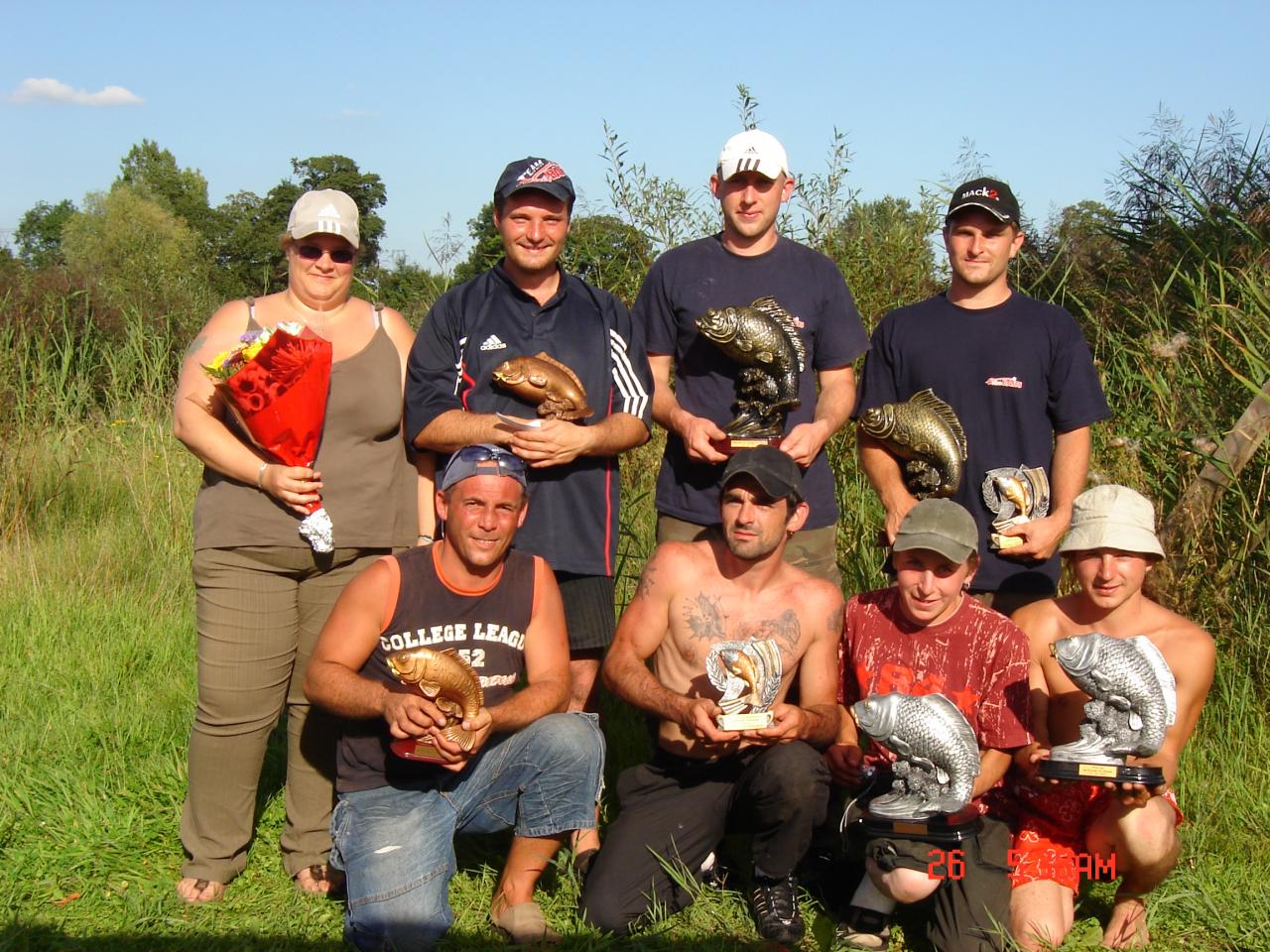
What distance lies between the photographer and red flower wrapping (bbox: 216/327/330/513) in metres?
3.95

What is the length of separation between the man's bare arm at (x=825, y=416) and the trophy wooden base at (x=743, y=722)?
1041 millimetres

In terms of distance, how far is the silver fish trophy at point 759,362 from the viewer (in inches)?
168

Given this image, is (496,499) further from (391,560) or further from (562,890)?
(562,890)

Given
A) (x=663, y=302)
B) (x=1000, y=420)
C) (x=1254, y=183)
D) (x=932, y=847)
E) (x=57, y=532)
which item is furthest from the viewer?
(x=57, y=532)

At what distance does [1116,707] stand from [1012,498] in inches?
36.0

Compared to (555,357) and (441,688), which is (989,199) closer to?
(555,357)

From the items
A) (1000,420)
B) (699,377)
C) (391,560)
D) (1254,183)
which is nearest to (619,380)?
(699,377)

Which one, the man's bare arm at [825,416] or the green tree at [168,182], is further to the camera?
the green tree at [168,182]

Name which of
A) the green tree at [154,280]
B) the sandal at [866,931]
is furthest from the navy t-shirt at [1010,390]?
the green tree at [154,280]

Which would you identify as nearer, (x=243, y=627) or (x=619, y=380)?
(x=243, y=627)

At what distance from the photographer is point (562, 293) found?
14.5 ft

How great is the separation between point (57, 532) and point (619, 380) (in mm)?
5245

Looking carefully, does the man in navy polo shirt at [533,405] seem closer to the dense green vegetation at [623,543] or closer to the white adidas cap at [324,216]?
the white adidas cap at [324,216]

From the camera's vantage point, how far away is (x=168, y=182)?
4050 cm
